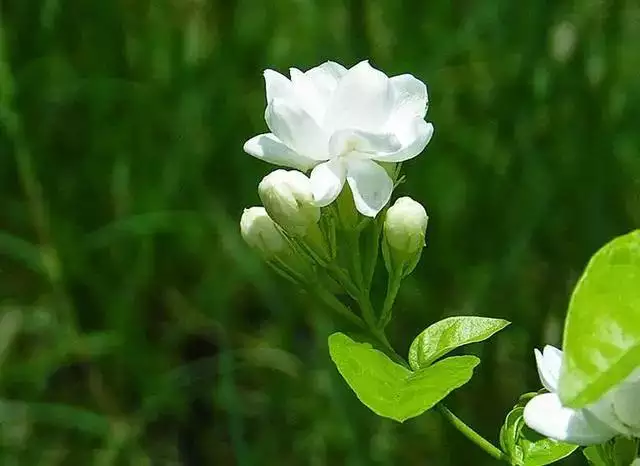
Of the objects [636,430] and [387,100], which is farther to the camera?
[387,100]

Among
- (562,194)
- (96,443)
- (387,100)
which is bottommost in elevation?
(96,443)

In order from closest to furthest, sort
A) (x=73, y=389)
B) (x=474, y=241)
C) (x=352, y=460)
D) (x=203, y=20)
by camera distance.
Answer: (x=352, y=460) → (x=474, y=241) → (x=73, y=389) → (x=203, y=20)

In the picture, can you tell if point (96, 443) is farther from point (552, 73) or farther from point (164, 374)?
point (552, 73)

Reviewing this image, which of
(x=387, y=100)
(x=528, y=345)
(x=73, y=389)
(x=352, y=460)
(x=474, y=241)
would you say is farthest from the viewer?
(x=73, y=389)

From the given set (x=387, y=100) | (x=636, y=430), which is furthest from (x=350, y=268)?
(x=636, y=430)

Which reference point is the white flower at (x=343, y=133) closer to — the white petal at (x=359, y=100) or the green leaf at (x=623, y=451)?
the white petal at (x=359, y=100)

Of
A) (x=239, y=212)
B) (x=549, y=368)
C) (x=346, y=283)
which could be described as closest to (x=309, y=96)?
(x=346, y=283)

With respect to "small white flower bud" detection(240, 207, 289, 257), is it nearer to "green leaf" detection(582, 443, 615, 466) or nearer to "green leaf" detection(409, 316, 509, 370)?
"green leaf" detection(409, 316, 509, 370)
